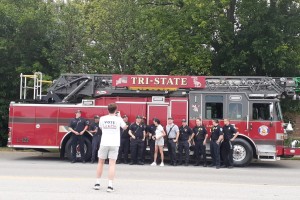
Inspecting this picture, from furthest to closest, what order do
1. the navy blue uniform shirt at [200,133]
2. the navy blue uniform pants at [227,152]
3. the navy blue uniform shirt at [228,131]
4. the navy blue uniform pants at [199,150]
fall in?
the navy blue uniform pants at [199,150] → the navy blue uniform shirt at [200,133] → the navy blue uniform pants at [227,152] → the navy blue uniform shirt at [228,131]

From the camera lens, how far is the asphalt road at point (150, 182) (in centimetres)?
918

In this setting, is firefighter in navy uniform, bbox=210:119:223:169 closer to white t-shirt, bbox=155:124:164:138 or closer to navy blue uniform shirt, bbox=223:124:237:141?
navy blue uniform shirt, bbox=223:124:237:141

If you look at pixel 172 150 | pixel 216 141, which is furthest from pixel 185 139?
pixel 216 141

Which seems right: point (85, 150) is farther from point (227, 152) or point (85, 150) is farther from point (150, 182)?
point (150, 182)

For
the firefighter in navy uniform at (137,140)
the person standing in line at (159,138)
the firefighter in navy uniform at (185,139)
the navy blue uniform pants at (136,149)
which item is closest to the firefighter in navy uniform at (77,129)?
the firefighter in navy uniform at (137,140)

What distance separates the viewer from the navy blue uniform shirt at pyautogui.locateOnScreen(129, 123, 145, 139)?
627 inches

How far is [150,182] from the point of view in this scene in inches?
432

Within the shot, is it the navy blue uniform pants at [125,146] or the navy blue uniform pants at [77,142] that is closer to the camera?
the navy blue uniform pants at [77,142]

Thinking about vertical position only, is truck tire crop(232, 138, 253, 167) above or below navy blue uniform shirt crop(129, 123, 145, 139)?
below

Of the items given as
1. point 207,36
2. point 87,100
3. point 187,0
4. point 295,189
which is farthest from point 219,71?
point 295,189

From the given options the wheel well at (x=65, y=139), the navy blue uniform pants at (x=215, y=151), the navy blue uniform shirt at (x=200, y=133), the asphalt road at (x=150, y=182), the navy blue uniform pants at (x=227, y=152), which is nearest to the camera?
the asphalt road at (x=150, y=182)

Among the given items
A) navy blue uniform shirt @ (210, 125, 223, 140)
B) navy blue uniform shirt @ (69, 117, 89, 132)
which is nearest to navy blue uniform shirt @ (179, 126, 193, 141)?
navy blue uniform shirt @ (210, 125, 223, 140)

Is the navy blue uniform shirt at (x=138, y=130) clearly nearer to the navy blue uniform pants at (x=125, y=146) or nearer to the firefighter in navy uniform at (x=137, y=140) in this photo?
the firefighter in navy uniform at (x=137, y=140)

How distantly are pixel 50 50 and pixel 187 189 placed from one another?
51.8 feet
